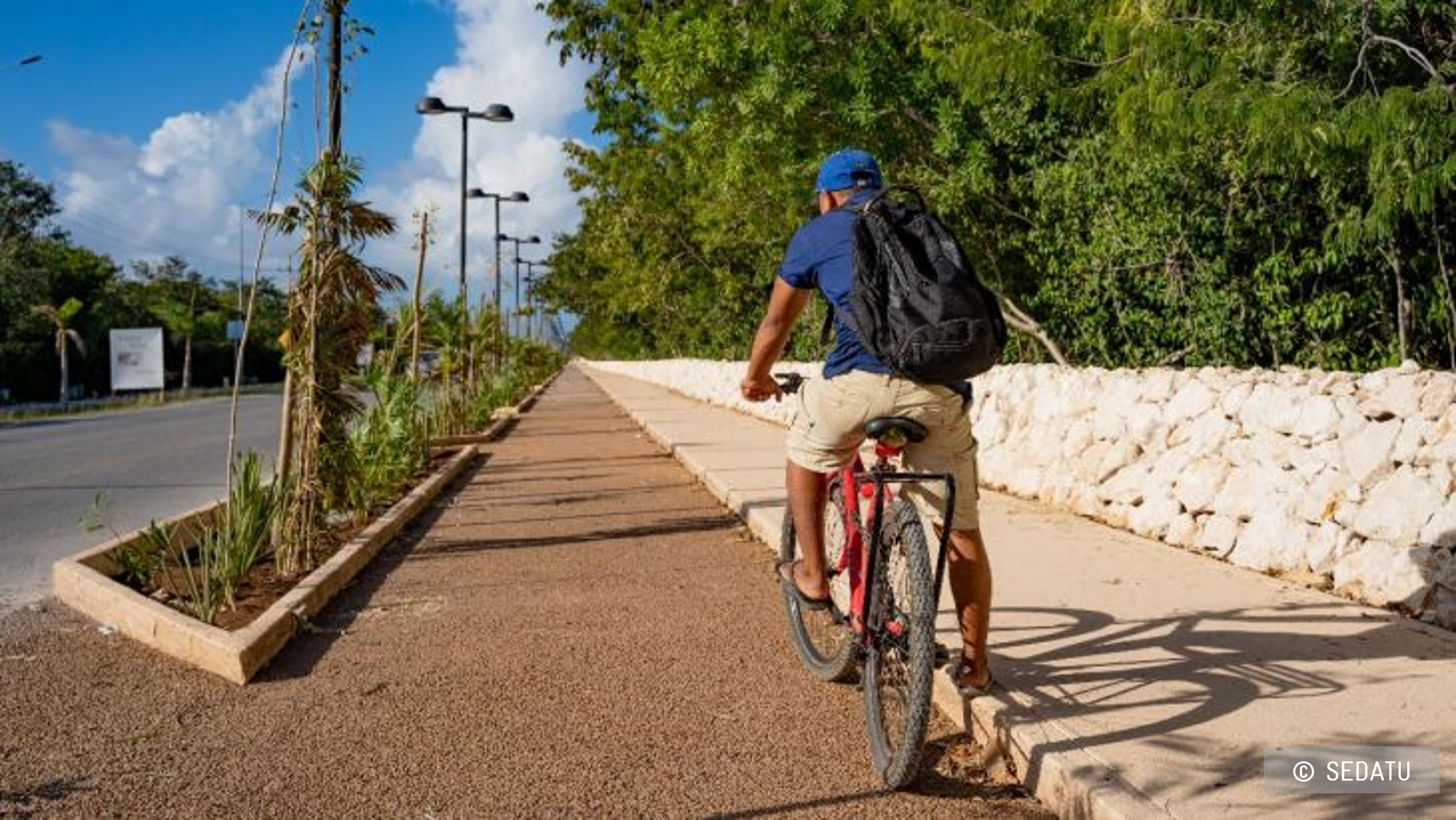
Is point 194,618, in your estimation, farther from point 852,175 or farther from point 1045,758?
point 1045,758

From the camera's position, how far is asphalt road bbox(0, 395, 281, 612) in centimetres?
870

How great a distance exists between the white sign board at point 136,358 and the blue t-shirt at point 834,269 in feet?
183

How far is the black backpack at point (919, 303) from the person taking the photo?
12.0 ft

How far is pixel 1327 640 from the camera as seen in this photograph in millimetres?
4891

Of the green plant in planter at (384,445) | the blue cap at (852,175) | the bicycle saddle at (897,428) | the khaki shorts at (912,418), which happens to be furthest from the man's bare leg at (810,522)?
the green plant in planter at (384,445)

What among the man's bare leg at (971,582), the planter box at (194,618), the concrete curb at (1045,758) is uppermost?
the man's bare leg at (971,582)

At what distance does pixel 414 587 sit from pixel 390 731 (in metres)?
2.82

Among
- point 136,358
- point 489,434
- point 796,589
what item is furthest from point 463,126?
point 136,358

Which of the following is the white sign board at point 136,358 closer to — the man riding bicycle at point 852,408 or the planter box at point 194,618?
the planter box at point 194,618

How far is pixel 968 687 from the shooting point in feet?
14.0

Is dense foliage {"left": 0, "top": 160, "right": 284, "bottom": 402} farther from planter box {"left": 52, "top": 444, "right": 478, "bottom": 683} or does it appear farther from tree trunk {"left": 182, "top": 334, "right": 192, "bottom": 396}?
planter box {"left": 52, "top": 444, "right": 478, "bottom": 683}

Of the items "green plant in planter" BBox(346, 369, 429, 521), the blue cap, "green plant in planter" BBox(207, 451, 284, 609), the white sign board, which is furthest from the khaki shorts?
the white sign board

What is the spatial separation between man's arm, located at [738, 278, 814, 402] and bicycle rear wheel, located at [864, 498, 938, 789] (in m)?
0.71

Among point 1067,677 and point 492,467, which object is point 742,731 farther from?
point 492,467
